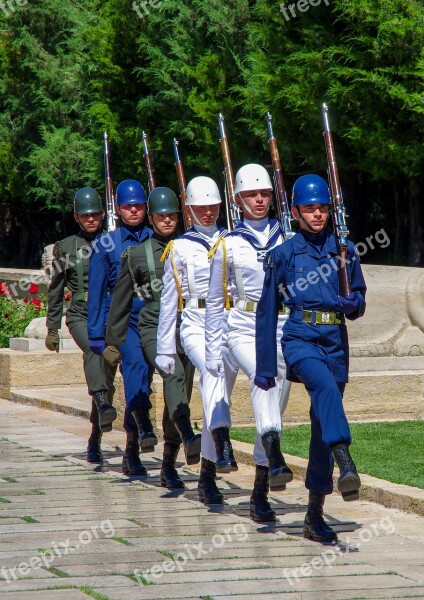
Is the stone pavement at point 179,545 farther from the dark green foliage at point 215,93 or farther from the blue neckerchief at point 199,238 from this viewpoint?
the dark green foliage at point 215,93

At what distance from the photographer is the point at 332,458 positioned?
8031mm

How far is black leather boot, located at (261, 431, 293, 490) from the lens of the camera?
8250 millimetres

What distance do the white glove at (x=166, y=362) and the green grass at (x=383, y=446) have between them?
4.85 ft

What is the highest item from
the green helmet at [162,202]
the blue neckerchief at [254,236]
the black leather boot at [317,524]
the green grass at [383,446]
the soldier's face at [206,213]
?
the green helmet at [162,202]

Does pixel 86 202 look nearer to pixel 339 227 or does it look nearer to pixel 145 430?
pixel 145 430

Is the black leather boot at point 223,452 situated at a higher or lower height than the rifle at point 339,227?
lower

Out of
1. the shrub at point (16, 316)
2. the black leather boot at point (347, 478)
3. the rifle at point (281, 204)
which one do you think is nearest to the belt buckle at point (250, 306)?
the rifle at point (281, 204)

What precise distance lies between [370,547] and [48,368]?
9.55 meters

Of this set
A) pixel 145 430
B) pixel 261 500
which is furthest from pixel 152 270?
pixel 261 500

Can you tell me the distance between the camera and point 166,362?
9852 mm

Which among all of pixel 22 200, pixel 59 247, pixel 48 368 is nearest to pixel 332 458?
pixel 59 247

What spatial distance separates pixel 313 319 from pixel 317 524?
1141 mm

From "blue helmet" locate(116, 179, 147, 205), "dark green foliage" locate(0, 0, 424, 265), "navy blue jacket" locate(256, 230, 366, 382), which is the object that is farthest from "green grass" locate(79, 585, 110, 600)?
"dark green foliage" locate(0, 0, 424, 265)

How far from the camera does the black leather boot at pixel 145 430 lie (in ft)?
33.8
